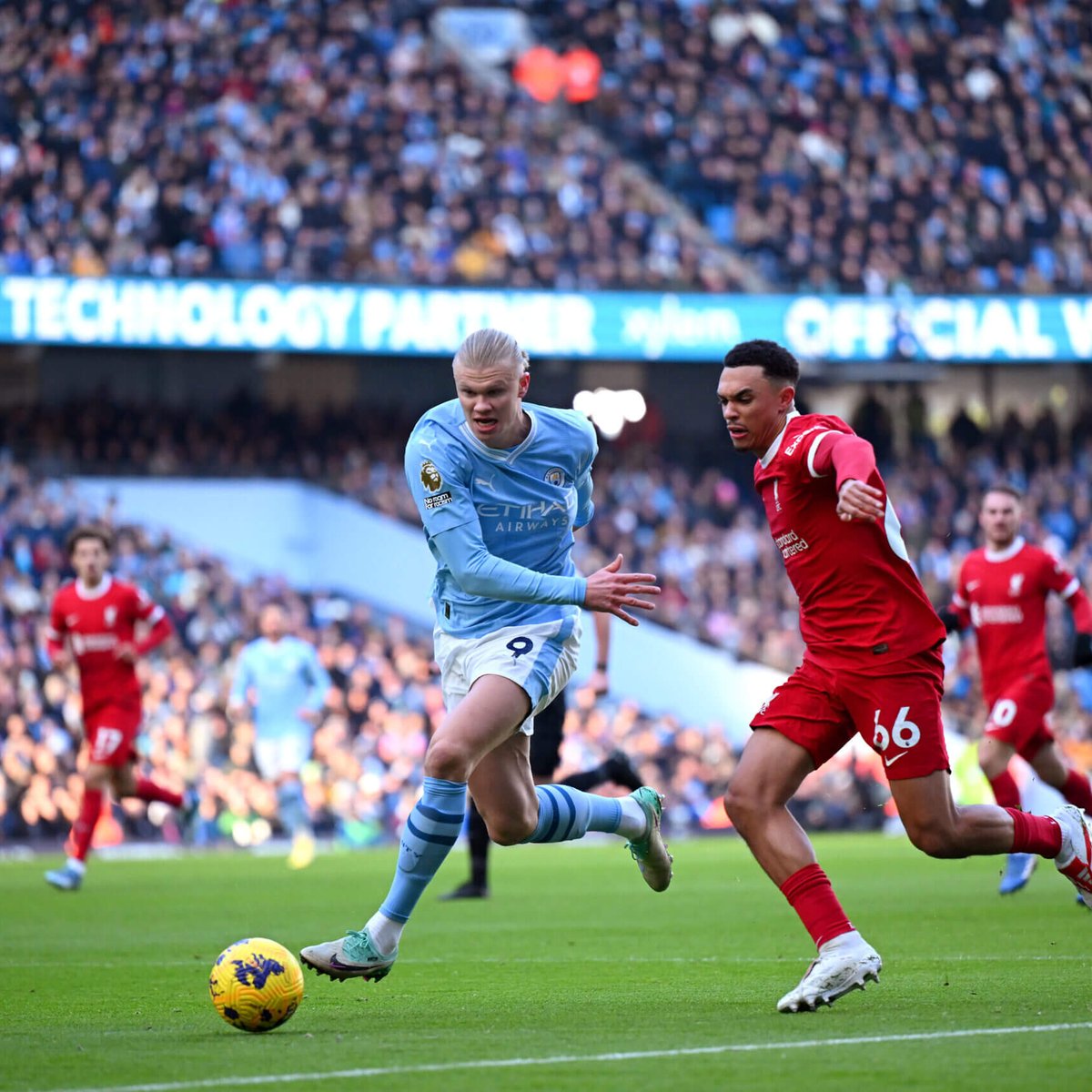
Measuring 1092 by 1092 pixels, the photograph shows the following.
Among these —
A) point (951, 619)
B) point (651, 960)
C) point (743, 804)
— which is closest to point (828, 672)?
point (743, 804)

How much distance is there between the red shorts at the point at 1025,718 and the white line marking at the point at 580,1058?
20.9 feet

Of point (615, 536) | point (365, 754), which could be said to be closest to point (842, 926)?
point (365, 754)

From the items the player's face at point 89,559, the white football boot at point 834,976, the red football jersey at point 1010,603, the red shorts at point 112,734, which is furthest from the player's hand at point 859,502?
the red shorts at point 112,734

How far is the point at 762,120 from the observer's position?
3359 centimetres

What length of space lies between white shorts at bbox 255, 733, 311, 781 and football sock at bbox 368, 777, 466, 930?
11.9 m

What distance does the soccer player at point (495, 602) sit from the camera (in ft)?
23.5

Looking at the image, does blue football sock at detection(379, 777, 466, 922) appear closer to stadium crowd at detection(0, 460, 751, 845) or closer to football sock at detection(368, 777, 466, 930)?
football sock at detection(368, 777, 466, 930)

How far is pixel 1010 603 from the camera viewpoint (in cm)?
1266

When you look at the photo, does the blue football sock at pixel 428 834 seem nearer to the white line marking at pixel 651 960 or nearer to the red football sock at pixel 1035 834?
the white line marking at pixel 651 960

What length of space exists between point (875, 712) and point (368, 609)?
2227cm

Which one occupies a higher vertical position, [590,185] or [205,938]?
[590,185]

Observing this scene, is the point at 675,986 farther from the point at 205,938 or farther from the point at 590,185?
the point at 590,185

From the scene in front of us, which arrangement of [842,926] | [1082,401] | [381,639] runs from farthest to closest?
1. [1082,401]
2. [381,639]
3. [842,926]

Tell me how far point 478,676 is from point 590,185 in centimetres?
2530
